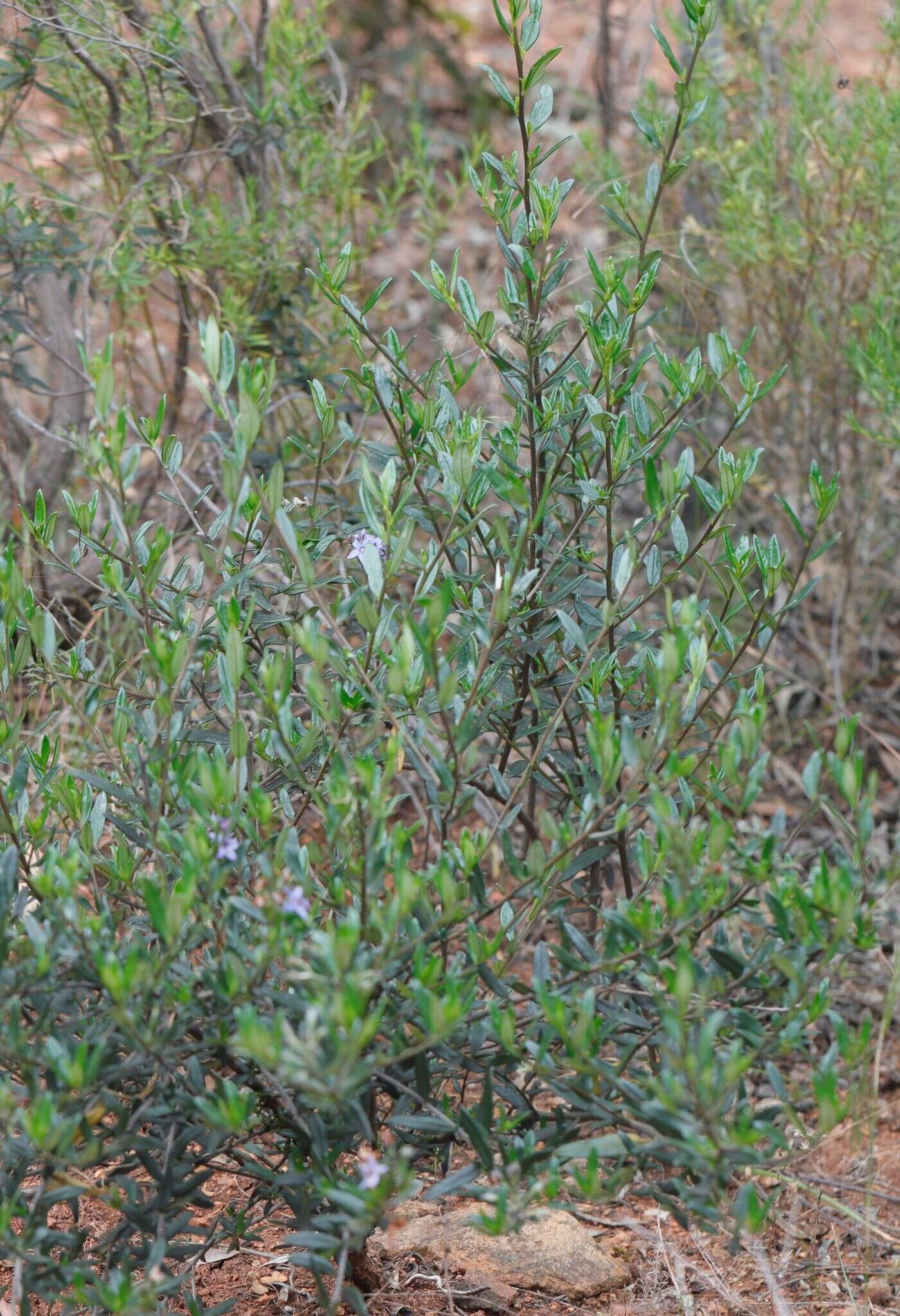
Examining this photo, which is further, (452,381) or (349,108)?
(349,108)

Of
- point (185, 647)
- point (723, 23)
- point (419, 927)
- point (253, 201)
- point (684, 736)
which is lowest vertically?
point (419, 927)

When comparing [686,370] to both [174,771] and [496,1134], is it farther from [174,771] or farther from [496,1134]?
[496,1134]

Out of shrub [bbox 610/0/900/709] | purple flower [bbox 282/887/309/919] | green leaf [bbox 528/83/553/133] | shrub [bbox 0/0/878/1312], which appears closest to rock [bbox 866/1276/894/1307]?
shrub [bbox 0/0/878/1312]

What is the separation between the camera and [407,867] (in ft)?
5.02

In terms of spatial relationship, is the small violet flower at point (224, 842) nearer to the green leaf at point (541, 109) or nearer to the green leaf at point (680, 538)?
the green leaf at point (680, 538)

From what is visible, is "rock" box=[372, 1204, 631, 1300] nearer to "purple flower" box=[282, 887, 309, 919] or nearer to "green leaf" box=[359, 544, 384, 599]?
"purple flower" box=[282, 887, 309, 919]

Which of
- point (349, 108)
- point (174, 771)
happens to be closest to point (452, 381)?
point (174, 771)

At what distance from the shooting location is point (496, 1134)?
5.05 feet

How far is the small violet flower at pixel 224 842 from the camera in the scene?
1.43 meters

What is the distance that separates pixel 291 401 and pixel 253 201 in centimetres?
50

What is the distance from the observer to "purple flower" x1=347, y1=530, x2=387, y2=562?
162cm

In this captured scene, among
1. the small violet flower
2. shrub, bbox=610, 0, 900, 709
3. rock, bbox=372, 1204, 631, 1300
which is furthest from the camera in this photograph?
shrub, bbox=610, 0, 900, 709

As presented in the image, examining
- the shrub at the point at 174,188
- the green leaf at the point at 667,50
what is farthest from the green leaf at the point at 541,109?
the shrub at the point at 174,188

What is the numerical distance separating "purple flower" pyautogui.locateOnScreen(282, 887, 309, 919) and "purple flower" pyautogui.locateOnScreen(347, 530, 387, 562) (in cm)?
45
